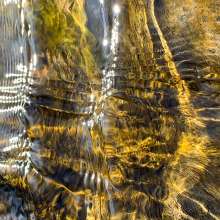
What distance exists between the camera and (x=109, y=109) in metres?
2.62

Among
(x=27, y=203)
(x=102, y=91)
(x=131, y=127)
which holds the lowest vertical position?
(x=27, y=203)

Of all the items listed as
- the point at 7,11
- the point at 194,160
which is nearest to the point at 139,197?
the point at 194,160

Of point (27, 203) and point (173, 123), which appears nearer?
point (27, 203)

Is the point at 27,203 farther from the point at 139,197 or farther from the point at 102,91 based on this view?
the point at 102,91

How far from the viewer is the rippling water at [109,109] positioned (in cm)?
248

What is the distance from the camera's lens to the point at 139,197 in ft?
8.15

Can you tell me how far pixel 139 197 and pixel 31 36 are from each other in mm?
1310

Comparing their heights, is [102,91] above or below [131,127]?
above

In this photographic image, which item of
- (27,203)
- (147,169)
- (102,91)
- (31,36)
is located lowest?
(27,203)

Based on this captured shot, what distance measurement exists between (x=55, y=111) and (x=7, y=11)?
2.66 ft

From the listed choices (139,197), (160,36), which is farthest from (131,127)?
(160,36)

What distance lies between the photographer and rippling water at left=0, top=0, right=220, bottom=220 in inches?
97.7

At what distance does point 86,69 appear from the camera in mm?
2676

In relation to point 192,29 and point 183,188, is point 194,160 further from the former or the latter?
point 192,29
